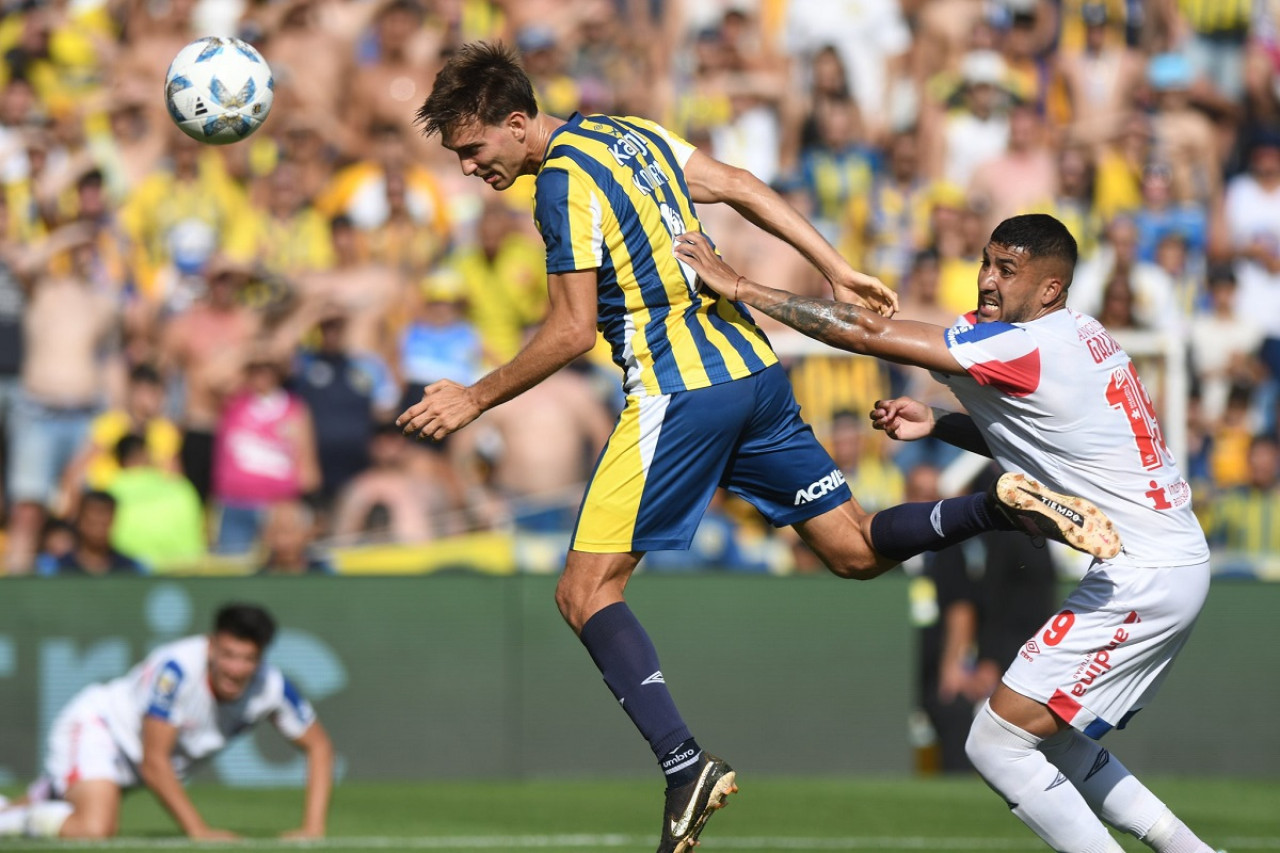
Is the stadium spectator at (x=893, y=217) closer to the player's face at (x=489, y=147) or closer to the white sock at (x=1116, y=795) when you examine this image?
the white sock at (x=1116, y=795)

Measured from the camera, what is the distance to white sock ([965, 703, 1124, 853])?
6223 mm

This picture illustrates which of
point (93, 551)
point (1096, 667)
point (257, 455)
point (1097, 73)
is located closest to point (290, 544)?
point (257, 455)

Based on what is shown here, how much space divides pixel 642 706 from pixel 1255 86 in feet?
37.3

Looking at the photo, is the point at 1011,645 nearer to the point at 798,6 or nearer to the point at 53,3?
the point at 798,6

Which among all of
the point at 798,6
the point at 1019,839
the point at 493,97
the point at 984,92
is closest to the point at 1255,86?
the point at 984,92

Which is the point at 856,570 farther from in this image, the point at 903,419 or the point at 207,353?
the point at 207,353

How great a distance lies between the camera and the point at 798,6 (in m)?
15.7

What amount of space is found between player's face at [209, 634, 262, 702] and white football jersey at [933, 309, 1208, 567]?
4.81 meters

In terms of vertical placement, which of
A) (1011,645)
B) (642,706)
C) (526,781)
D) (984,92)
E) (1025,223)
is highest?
(984,92)

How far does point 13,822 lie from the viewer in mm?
10203

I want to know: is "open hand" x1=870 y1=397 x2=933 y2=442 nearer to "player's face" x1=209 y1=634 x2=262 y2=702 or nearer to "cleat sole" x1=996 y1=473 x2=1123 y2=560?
"cleat sole" x1=996 y1=473 x2=1123 y2=560

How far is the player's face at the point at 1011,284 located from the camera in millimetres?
6152

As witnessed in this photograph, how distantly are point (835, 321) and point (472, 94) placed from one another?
1417 mm

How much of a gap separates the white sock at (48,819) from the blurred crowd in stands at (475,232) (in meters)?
2.38
